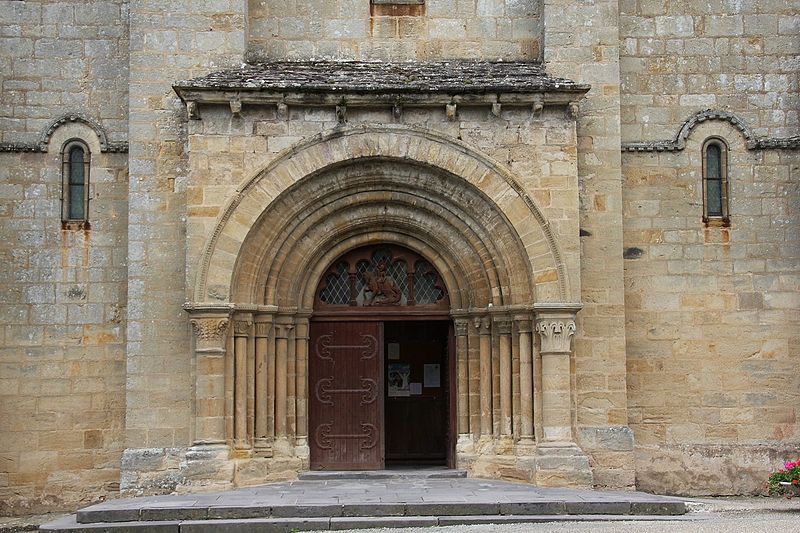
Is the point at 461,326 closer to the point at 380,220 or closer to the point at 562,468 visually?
the point at 380,220

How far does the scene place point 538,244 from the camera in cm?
1249

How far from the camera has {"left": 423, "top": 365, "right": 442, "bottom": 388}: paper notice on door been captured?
50.3ft

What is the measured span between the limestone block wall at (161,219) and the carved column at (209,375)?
1.07 feet

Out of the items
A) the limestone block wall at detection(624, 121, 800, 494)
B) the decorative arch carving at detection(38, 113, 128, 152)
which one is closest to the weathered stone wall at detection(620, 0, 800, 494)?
the limestone block wall at detection(624, 121, 800, 494)

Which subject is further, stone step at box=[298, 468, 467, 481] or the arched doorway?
the arched doorway

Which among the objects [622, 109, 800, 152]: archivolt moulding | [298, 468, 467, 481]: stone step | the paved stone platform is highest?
[622, 109, 800, 152]: archivolt moulding

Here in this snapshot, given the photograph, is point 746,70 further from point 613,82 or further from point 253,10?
point 253,10

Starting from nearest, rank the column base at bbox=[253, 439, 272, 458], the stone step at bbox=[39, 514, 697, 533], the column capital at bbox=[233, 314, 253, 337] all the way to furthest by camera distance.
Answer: the stone step at bbox=[39, 514, 697, 533]
the column capital at bbox=[233, 314, 253, 337]
the column base at bbox=[253, 439, 272, 458]

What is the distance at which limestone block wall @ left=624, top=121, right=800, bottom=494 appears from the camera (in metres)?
13.3

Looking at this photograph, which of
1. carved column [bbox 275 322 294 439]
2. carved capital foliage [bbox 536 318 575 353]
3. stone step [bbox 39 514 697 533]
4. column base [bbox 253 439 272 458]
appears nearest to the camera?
stone step [bbox 39 514 697 533]

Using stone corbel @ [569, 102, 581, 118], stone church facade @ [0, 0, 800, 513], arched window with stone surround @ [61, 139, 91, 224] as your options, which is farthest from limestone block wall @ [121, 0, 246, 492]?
stone corbel @ [569, 102, 581, 118]

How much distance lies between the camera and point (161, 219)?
1276cm

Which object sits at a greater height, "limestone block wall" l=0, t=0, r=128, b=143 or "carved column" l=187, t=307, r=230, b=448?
"limestone block wall" l=0, t=0, r=128, b=143

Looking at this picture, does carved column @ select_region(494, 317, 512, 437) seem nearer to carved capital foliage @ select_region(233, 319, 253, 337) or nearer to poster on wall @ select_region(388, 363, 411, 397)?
poster on wall @ select_region(388, 363, 411, 397)
